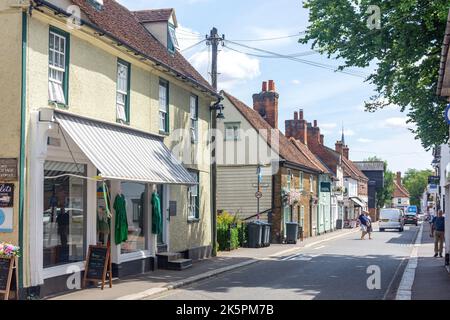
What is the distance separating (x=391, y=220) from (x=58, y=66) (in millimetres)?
41899

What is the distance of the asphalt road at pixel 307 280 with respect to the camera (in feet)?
42.7

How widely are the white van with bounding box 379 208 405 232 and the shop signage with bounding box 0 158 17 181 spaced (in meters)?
42.9

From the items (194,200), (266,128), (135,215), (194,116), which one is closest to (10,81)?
(135,215)

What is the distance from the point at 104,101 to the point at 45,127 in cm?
313

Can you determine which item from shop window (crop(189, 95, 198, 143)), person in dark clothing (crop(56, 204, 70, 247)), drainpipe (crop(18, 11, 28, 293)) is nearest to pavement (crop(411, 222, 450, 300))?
person in dark clothing (crop(56, 204, 70, 247))

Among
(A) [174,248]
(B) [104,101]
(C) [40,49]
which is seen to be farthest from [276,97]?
(C) [40,49]

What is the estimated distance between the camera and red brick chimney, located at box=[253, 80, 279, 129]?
3848 cm

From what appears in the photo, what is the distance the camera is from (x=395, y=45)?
18.5 metres

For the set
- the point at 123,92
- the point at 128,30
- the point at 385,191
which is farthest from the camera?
the point at 385,191

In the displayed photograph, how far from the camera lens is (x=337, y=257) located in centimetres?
2342

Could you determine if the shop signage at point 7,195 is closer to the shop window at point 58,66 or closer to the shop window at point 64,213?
the shop window at point 64,213

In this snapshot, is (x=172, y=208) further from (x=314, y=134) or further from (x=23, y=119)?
(x=314, y=134)

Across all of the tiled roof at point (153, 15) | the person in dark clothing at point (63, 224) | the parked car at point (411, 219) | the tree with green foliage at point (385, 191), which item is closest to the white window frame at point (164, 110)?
the tiled roof at point (153, 15)
